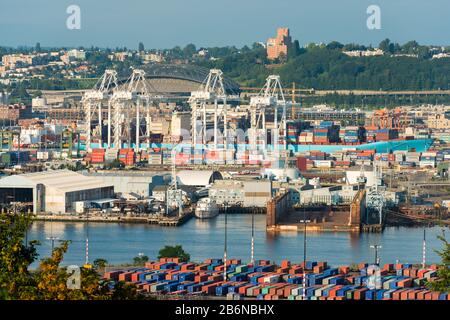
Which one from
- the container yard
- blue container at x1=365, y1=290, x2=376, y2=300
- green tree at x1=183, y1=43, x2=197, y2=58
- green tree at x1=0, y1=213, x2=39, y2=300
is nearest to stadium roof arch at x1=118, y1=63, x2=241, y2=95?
green tree at x1=183, y1=43, x2=197, y2=58

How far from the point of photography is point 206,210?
13.3m

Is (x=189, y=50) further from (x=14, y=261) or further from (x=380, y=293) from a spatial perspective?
(x=14, y=261)

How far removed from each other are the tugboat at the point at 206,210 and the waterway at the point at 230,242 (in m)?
0.21

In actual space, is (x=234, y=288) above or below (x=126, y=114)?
below

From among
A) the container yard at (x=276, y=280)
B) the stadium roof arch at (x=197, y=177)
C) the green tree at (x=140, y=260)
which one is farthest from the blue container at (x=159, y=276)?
the stadium roof arch at (x=197, y=177)

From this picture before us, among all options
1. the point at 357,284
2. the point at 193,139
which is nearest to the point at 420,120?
the point at 193,139

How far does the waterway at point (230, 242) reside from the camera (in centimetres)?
977

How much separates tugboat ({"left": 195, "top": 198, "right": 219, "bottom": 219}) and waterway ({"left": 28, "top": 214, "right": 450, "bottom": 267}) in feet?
0.67

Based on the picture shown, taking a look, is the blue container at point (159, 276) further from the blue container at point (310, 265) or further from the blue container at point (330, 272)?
the blue container at point (310, 265)

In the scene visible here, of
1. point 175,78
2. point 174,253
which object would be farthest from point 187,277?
point 175,78

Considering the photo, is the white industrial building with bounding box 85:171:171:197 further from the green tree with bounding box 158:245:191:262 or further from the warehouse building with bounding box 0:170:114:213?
the green tree with bounding box 158:245:191:262

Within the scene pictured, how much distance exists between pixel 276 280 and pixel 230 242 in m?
2.74

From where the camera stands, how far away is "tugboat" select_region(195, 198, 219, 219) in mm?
13227

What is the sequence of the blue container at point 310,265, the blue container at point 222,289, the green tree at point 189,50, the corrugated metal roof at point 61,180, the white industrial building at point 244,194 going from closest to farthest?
the blue container at point 222,289 < the blue container at point 310,265 < the corrugated metal roof at point 61,180 < the white industrial building at point 244,194 < the green tree at point 189,50
